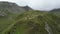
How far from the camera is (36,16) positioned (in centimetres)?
4272

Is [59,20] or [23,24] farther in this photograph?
[59,20]

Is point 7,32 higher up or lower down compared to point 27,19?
lower down

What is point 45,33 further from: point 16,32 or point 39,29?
point 16,32

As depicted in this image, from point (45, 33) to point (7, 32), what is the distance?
28.6 feet

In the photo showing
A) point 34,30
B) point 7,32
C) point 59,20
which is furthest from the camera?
point 59,20

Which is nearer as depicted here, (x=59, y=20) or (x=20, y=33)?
(x=20, y=33)

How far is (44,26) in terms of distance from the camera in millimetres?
40906

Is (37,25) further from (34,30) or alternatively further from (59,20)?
(59,20)

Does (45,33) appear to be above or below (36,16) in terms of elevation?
below

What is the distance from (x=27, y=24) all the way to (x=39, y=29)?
9.14 ft

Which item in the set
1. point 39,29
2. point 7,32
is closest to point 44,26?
point 39,29

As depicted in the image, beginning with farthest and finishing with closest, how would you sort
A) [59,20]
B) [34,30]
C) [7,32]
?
[59,20] < [7,32] < [34,30]

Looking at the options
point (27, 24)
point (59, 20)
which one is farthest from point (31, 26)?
point (59, 20)

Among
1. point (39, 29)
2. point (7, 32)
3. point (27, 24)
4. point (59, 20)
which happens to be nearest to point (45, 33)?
point (39, 29)
